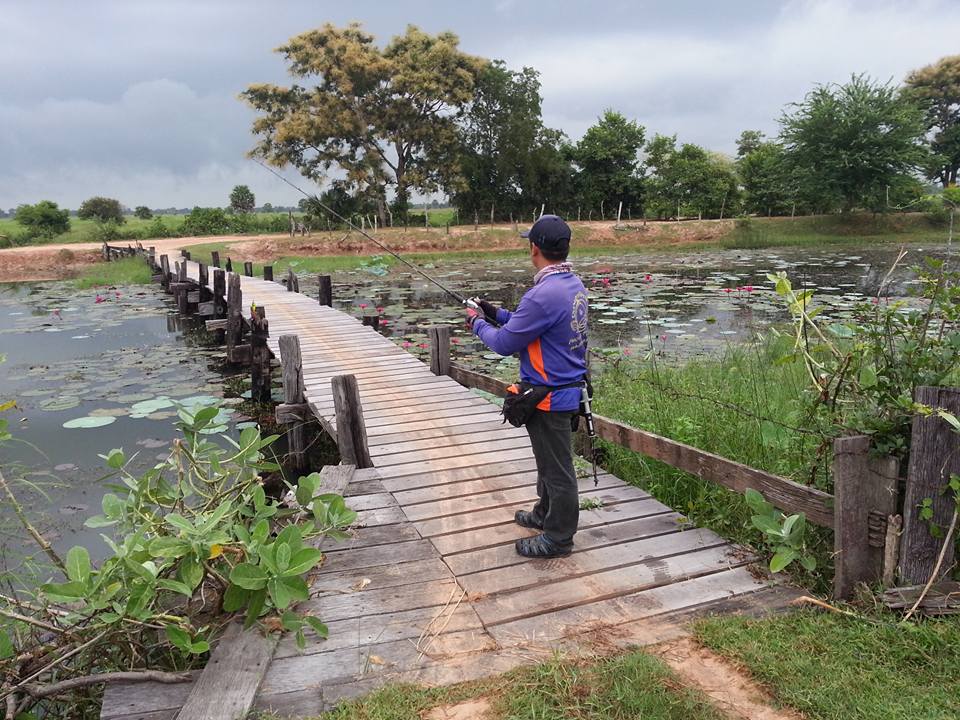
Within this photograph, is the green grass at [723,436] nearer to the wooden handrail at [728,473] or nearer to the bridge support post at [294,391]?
the wooden handrail at [728,473]

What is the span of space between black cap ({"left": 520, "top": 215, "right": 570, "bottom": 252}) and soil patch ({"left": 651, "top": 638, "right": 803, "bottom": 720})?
5.35ft

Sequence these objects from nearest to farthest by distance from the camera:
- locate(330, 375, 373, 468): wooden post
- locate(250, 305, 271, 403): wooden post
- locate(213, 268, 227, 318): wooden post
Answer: locate(330, 375, 373, 468): wooden post < locate(250, 305, 271, 403): wooden post < locate(213, 268, 227, 318): wooden post

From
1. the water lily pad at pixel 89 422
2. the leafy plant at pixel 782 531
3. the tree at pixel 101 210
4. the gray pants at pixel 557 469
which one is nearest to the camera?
the leafy plant at pixel 782 531

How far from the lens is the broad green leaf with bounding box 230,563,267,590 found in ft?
7.00

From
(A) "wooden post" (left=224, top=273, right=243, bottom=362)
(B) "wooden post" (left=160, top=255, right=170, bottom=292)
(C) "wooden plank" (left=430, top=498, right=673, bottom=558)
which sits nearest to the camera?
(C) "wooden plank" (left=430, top=498, right=673, bottom=558)

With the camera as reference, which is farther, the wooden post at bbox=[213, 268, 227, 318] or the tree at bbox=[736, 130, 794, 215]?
the tree at bbox=[736, 130, 794, 215]

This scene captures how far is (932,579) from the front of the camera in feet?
7.20

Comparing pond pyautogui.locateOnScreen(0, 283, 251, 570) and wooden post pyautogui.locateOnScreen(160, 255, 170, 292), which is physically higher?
wooden post pyautogui.locateOnScreen(160, 255, 170, 292)

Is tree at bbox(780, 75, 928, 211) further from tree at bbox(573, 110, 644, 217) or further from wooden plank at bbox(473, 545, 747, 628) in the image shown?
wooden plank at bbox(473, 545, 747, 628)

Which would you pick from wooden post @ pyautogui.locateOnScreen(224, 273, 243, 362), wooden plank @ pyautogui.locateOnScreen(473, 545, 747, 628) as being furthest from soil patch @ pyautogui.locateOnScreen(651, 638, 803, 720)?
wooden post @ pyautogui.locateOnScreen(224, 273, 243, 362)

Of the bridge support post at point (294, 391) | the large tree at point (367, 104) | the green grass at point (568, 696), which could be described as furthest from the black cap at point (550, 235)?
the large tree at point (367, 104)

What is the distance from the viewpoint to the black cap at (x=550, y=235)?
267cm

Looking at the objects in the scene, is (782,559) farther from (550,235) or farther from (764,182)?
(764,182)

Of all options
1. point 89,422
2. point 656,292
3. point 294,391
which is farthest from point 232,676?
point 656,292
